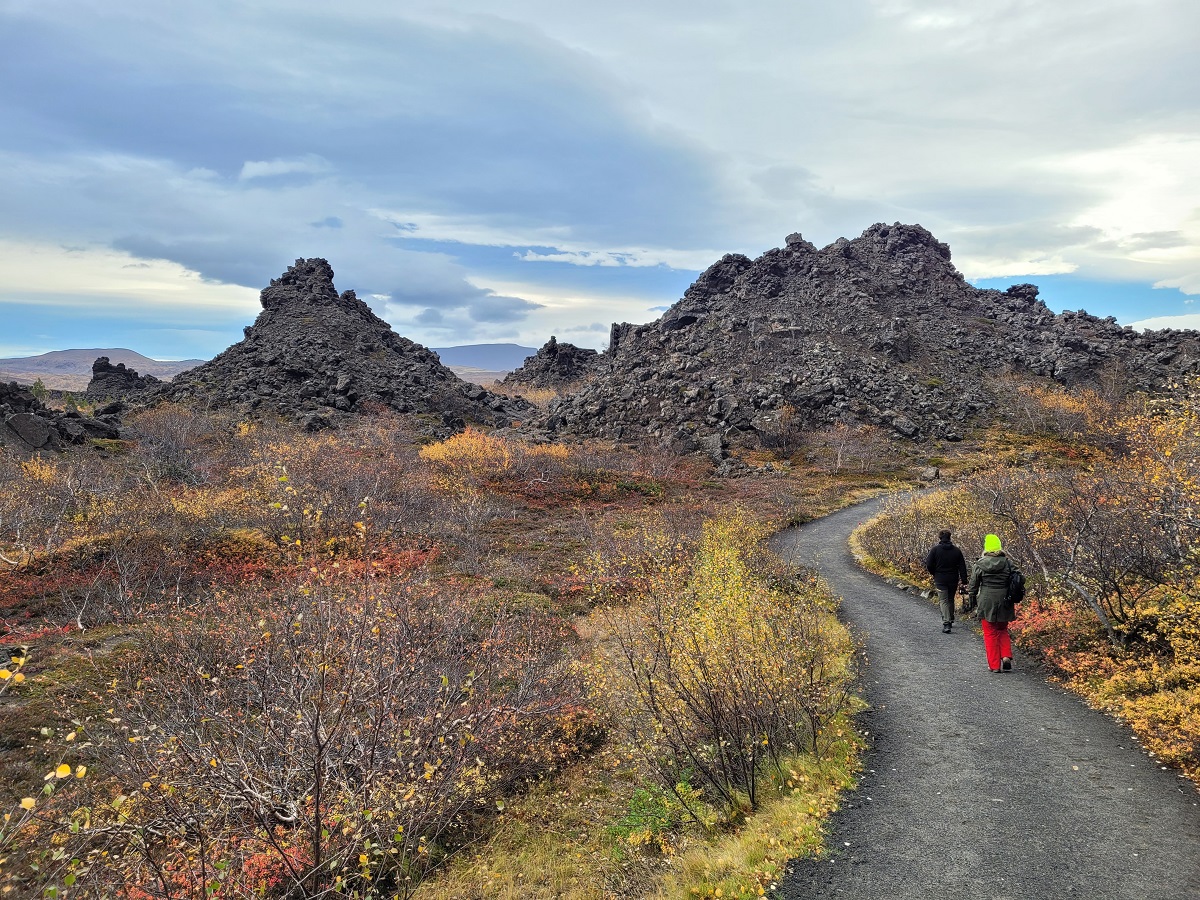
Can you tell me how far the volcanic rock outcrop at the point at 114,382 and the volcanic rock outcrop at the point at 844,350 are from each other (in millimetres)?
75878

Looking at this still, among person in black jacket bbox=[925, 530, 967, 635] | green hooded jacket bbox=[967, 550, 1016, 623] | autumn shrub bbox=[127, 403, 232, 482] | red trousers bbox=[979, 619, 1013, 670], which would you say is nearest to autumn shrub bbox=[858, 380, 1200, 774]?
red trousers bbox=[979, 619, 1013, 670]

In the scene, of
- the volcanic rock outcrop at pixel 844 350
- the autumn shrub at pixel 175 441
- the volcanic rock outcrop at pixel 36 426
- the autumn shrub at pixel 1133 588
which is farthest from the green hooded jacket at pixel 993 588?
the volcanic rock outcrop at pixel 36 426

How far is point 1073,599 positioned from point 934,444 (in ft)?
190

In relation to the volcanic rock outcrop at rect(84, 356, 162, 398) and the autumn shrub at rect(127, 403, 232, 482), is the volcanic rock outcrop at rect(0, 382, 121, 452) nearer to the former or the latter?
the autumn shrub at rect(127, 403, 232, 482)

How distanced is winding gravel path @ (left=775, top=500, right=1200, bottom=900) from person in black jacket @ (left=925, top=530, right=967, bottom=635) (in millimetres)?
2586

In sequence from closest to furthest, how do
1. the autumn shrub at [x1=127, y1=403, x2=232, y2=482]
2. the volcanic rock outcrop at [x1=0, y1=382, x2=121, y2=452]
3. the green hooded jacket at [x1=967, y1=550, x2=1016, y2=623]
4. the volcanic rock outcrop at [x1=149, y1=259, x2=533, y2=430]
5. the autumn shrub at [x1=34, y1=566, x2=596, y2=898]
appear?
the autumn shrub at [x1=34, y1=566, x2=596, y2=898], the green hooded jacket at [x1=967, y1=550, x2=1016, y2=623], the autumn shrub at [x1=127, y1=403, x2=232, y2=482], the volcanic rock outcrop at [x1=0, y1=382, x2=121, y2=452], the volcanic rock outcrop at [x1=149, y1=259, x2=533, y2=430]

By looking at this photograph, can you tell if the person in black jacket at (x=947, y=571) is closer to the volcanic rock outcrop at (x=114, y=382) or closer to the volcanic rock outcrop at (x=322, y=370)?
the volcanic rock outcrop at (x=322, y=370)

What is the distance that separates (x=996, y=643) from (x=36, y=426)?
180 feet

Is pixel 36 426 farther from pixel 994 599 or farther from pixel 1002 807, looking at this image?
pixel 1002 807

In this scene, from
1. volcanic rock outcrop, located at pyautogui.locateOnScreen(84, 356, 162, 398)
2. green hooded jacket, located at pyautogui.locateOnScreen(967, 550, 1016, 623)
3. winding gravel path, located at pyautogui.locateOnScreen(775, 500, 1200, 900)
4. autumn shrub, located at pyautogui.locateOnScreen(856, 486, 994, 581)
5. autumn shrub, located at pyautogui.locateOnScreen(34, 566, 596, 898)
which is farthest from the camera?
volcanic rock outcrop, located at pyautogui.locateOnScreen(84, 356, 162, 398)

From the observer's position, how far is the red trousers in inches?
422

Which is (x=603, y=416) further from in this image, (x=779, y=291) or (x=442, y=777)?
(x=442, y=777)

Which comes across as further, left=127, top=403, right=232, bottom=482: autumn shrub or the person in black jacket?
left=127, top=403, right=232, bottom=482: autumn shrub

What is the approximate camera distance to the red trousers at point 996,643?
1071 cm
